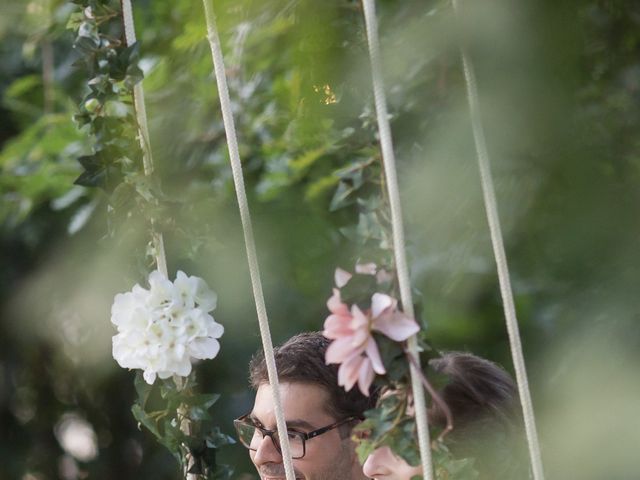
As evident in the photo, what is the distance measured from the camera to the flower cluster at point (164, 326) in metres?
1.23

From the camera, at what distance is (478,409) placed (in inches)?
57.7

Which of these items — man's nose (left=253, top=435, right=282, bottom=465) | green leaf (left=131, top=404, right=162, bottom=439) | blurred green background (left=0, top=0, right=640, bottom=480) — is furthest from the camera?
man's nose (left=253, top=435, right=282, bottom=465)

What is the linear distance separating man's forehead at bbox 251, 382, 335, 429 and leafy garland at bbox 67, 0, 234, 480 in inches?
18.0

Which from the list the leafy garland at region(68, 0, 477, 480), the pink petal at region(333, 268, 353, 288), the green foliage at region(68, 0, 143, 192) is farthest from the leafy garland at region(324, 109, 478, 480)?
the green foliage at region(68, 0, 143, 192)

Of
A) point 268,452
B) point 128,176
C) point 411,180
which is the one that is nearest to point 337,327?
point 411,180

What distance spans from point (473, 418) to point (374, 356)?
469 millimetres

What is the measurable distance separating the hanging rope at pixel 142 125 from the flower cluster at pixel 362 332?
0.31m

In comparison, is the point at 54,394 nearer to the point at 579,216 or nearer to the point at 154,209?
the point at 154,209

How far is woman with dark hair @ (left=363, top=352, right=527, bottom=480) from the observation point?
1.25 meters

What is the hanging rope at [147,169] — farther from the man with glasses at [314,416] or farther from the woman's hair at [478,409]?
the man with glasses at [314,416]

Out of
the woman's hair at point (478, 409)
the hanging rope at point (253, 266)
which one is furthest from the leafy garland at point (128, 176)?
the woman's hair at point (478, 409)

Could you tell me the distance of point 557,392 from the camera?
91cm

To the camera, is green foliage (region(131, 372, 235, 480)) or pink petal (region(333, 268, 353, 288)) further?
green foliage (region(131, 372, 235, 480))

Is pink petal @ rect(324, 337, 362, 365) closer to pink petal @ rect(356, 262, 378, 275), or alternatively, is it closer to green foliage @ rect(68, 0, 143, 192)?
pink petal @ rect(356, 262, 378, 275)
